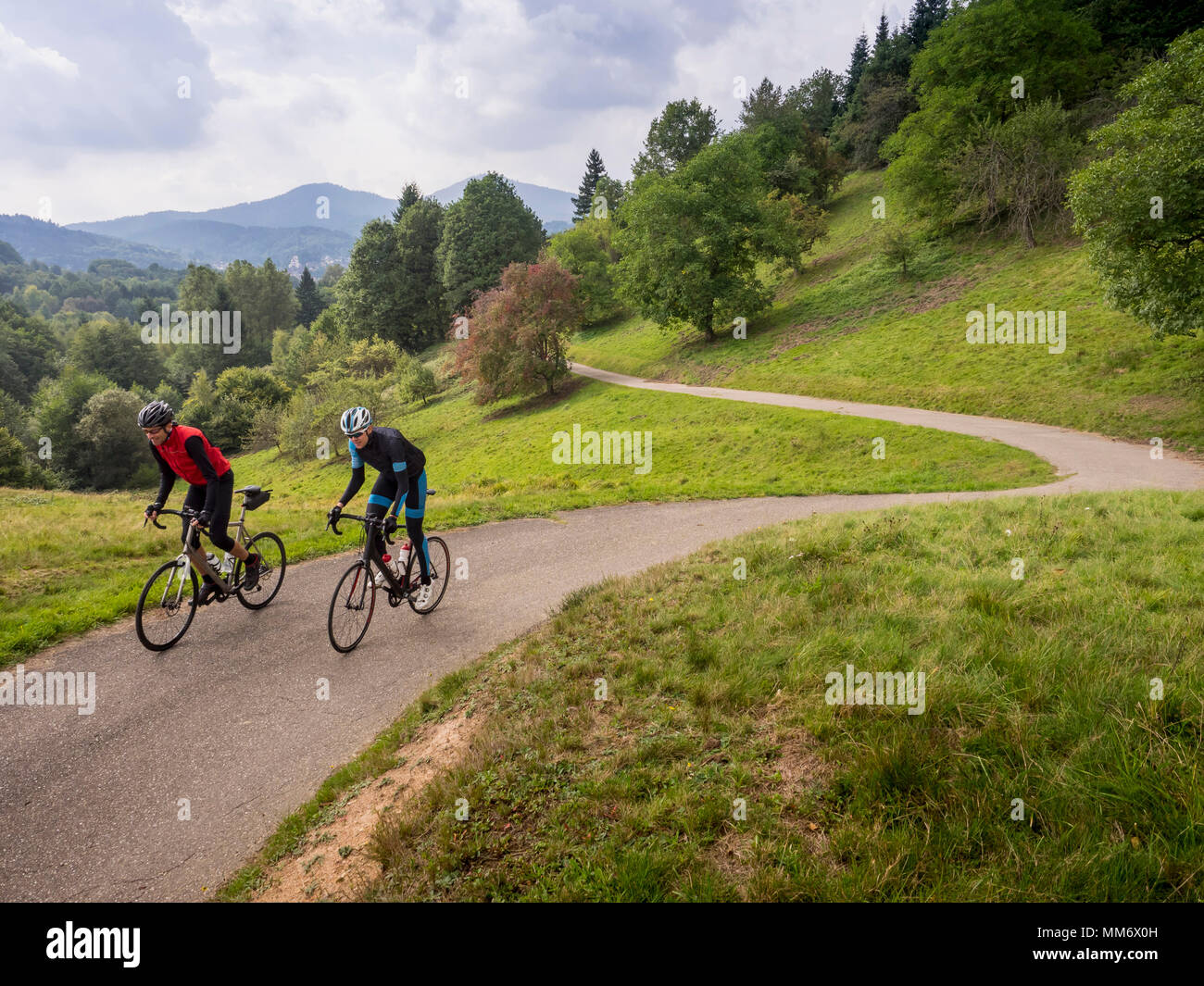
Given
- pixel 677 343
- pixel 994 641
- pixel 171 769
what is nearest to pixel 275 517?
pixel 171 769

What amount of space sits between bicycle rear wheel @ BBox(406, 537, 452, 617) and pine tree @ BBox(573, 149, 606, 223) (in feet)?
297

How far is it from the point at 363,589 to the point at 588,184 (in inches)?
3877

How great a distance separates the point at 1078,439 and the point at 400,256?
7294 centimetres

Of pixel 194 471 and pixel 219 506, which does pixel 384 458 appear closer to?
pixel 219 506

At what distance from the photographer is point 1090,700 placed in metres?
3.66

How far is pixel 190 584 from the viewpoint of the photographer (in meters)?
7.96

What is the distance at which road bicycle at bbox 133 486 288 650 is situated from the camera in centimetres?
754

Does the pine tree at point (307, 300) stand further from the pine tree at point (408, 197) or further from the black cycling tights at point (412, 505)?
the black cycling tights at point (412, 505)

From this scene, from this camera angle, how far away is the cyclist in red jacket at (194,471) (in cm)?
733

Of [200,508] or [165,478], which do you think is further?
[200,508]

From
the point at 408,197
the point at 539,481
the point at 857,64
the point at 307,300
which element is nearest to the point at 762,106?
Result: the point at 857,64

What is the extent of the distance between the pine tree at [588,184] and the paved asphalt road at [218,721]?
3562 inches

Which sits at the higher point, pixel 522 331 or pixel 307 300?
pixel 307 300

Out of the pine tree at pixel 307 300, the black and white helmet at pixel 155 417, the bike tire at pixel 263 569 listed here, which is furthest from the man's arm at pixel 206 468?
the pine tree at pixel 307 300
